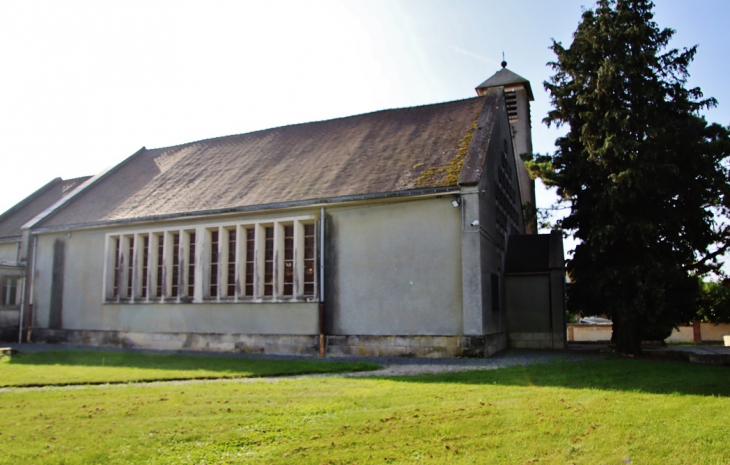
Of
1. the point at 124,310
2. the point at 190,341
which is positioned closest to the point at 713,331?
the point at 190,341

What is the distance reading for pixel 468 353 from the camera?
1669 cm

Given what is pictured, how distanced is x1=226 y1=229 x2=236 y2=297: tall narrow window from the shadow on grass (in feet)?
33.0

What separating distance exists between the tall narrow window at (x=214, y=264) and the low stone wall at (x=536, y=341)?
434 inches

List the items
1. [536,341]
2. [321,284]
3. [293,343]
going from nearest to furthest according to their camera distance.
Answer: [321,284], [293,343], [536,341]

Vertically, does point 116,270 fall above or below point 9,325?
above

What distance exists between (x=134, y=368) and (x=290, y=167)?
10429 mm

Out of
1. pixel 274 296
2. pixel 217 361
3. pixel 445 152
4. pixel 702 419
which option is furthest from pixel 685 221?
pixel 217 361

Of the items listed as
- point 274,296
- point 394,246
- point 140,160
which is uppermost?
point 140,160

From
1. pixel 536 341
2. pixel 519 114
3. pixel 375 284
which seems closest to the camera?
pixel 375 284

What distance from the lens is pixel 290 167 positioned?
23.0 metres

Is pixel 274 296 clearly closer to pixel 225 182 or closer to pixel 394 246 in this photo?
pixel 394 246

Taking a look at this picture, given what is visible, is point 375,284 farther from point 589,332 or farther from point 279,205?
point 589,332

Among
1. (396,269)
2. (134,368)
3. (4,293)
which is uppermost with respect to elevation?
(396,269)

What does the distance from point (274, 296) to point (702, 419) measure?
13890 mm
